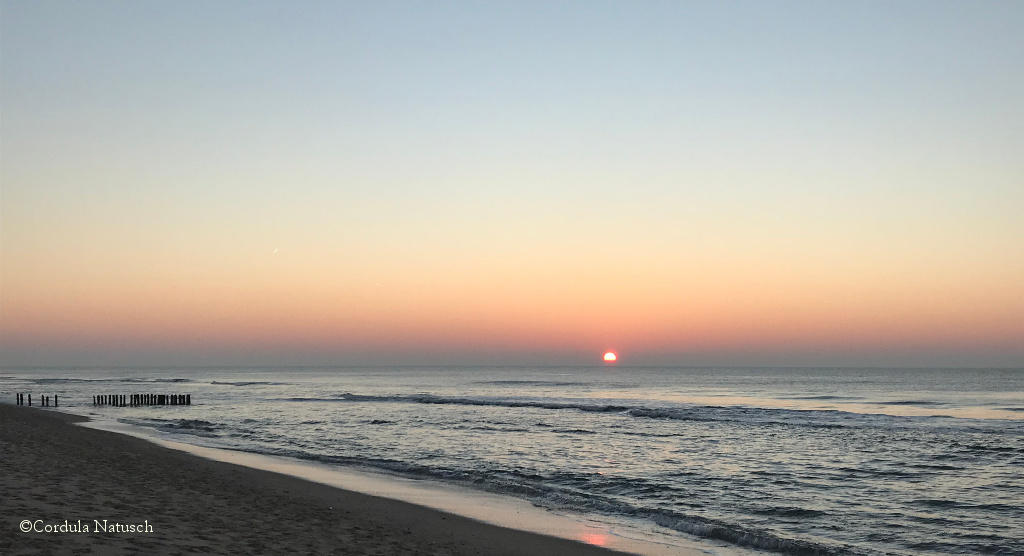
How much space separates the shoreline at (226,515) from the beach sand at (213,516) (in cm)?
2

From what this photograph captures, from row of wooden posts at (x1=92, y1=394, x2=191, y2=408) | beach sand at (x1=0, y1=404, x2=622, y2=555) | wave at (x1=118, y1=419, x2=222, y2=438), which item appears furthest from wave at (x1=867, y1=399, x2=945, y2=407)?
row of wooden posts at (x1=92, y1=394, x2=191, y2=408)

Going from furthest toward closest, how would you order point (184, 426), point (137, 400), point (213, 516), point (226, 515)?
point (137, 400) < point (184, 426) < point (226, 515) < point (213, 516)

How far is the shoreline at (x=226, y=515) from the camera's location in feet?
33.5

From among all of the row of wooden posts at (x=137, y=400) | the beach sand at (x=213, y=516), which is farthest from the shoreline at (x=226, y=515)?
the row of wooden posts at (x=137, y=400)

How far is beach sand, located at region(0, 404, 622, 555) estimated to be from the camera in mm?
10038

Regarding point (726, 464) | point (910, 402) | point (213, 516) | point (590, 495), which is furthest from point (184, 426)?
point (910, 402)

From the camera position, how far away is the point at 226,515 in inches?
504

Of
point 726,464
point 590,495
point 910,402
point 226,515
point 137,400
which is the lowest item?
point 910,402

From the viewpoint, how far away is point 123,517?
453 inches

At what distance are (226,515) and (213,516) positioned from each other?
0.90ft

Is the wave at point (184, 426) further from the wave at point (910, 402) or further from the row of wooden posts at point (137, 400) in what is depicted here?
the wave at point (910, 402)

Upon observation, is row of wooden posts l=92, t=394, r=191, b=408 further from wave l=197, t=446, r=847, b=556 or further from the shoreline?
the shoreline

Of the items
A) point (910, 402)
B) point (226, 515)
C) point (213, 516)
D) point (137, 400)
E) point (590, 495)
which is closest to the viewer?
point (213, 516)

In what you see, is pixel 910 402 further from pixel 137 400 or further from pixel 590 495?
pixel 137 400
